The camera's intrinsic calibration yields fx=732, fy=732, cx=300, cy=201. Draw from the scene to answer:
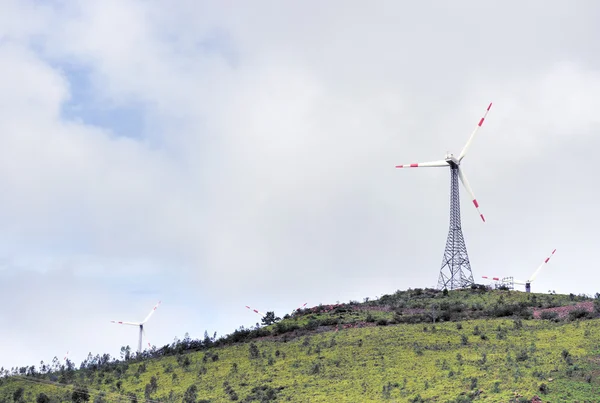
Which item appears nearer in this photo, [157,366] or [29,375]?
[157,366]

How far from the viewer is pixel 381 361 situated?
71250mm

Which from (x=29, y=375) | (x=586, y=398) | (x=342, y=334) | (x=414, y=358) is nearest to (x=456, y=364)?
(x=414, y=358)

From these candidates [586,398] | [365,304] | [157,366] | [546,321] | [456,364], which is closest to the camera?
[586,398]

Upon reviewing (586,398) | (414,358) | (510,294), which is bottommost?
(586,398)

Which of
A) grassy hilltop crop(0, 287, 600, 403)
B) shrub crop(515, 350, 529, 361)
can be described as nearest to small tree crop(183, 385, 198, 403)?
grassy hilltop crop(0, 287, 600, 403)

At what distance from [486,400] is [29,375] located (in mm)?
68354

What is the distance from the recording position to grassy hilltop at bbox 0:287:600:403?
59656 millimetres

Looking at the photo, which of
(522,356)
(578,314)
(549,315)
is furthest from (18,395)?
(578,314)

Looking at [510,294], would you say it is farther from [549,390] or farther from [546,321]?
[549,390]

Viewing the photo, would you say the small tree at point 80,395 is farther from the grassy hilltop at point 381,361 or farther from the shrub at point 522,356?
the shrub at point 522,356

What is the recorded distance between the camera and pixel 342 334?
3344 inches

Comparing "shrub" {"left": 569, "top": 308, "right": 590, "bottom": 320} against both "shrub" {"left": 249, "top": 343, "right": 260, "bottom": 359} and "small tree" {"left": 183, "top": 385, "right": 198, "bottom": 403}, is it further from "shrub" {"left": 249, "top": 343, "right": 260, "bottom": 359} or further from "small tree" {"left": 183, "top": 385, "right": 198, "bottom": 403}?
"small tree" {"left": 183, "top": 385, "right": 198, "bottom": 403}

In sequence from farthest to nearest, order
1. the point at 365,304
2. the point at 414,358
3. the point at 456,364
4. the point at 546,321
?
the point at 365,304
the point at 546,321
the point at 414,358
the point at 456,364

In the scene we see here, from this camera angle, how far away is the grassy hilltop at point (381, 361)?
59.7 meters
